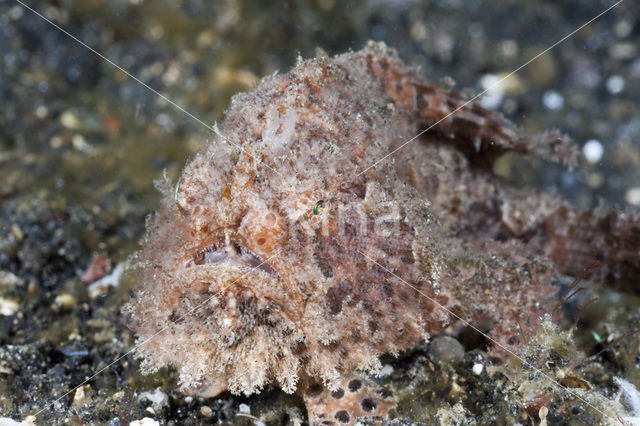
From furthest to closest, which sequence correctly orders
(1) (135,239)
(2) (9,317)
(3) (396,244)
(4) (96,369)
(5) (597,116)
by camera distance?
(5) (597,116), (1) (135,239), (2) (9,317), (4) (96,369), (3) (396,244)

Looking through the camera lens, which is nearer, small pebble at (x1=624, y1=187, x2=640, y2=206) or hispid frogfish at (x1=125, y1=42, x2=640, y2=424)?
hispid frogfish at (x1=125, y1=42, x2=640, y2=424)

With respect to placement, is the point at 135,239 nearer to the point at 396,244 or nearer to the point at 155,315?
the point at 155,315

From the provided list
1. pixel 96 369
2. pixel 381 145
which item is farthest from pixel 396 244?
pixel 96 369

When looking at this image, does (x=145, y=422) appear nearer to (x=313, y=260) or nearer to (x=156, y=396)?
(x=156, y=396)

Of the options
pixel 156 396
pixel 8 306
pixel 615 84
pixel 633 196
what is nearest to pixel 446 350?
pixel 156 396

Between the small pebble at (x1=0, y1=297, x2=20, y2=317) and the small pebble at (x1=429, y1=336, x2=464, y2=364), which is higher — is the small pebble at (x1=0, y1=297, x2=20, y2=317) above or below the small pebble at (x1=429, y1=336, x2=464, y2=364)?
above

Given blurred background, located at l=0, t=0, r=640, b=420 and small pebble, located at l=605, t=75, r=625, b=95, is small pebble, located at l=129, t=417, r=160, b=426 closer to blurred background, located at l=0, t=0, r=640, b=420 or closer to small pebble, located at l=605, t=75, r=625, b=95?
blurred background, located at l=0, t=0, r=640, b=420

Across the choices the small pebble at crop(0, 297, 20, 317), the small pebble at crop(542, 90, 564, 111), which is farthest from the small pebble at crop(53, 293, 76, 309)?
the small pebble at crop(542, 90, 564, 111)
